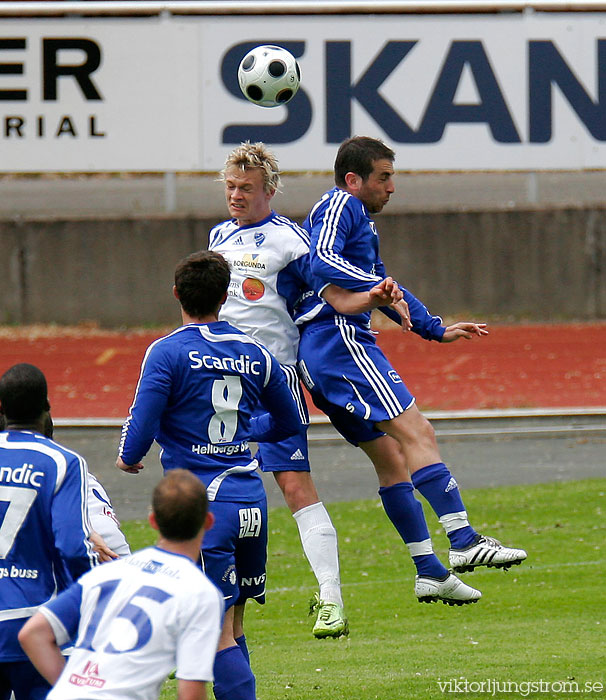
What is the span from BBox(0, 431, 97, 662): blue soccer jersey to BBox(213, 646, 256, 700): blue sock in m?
1.15

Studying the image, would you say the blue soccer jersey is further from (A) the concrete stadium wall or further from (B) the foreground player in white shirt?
(A) the concrete stadium wall

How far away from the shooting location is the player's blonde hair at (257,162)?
6.44 metres

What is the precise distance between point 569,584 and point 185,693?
241 inches

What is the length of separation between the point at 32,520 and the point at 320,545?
2.48 metres

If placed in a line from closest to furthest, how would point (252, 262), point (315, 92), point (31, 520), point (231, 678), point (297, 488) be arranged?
point (31, 520) → point (231, 678) → point (252, 262) → point (297, 488) → point (315, 92)

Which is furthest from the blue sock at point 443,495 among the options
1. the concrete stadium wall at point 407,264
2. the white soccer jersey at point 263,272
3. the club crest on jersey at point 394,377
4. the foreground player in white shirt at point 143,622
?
the concrete stadium wall at point 407,264

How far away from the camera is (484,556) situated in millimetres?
6559

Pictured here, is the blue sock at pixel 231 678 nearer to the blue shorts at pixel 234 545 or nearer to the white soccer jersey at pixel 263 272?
the blue shorts at pixel 234 545

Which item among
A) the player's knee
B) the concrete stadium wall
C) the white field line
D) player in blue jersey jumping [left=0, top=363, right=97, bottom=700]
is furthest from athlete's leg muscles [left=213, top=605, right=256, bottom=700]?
the concrete stadium wall

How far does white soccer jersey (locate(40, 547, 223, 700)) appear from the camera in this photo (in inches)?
140

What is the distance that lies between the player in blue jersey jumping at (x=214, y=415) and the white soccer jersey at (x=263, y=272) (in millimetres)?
958

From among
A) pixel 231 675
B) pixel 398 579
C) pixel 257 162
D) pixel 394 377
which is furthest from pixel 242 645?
pixel 398 579

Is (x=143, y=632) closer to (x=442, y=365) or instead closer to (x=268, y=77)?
(x=268, y=77)

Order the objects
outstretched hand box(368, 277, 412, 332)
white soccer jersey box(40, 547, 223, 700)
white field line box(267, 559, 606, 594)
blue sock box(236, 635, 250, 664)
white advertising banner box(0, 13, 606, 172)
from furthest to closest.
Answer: white advertising banner box(0, 13, 606, 172)
white field line box(267, 559, 606, 594)
outstretched hand box(368, 277, 412, 332)
blue sock box(236, 635, 250, 664)
white soccer jersey box(40, 547, 223, 700)
